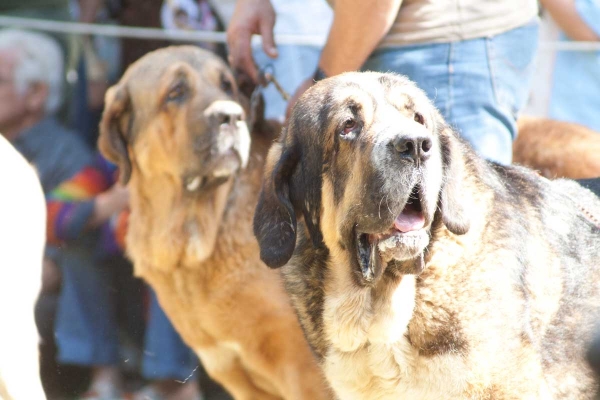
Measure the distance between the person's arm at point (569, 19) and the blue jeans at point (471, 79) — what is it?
Answer: 207 centimetres

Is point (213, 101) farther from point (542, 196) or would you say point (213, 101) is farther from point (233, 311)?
point (542, 196)

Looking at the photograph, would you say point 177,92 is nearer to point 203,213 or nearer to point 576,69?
point 203,213

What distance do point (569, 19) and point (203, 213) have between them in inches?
114

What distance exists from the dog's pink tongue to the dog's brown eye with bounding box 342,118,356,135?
1.21ft

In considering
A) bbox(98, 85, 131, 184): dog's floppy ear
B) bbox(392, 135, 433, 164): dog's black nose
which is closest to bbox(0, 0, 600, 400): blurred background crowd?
bbox(98, 85, 131, 184): dog's floppy ear

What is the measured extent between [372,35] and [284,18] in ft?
6.19

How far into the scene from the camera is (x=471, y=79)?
11.5 ft

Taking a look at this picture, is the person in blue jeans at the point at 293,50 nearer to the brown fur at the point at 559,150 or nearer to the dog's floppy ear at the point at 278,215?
the brown fur at the point at 559,150

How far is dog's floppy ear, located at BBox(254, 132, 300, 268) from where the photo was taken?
3.03 m

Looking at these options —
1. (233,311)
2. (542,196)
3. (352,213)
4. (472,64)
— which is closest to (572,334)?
(542,196)

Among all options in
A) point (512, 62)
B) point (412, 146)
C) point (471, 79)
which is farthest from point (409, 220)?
point (512, 62)

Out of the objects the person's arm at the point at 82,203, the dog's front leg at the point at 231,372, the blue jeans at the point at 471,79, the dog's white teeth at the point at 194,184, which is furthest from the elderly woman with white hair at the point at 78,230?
the blue jeans at the point at 471,79

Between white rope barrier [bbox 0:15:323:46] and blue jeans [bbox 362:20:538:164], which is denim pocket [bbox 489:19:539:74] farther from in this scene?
white rope barrier [bbox 0:15:323:46]

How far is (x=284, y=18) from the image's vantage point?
5.24m
